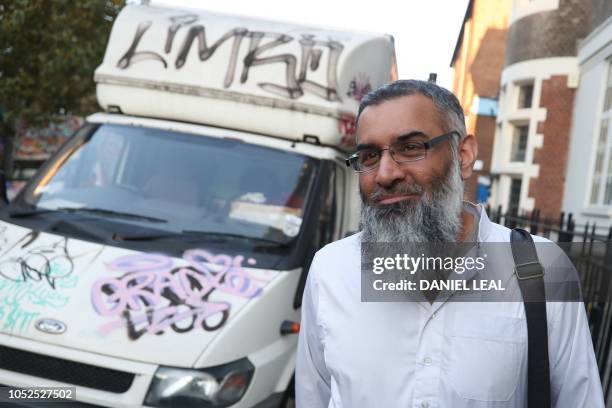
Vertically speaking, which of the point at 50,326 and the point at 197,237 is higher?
the point at 197,237

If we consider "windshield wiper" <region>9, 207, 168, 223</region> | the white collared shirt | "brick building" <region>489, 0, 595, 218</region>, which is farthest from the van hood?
"brick building" <region>489, 0, 595, 218</region>

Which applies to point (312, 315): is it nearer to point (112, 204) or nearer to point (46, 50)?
point (112, 204)

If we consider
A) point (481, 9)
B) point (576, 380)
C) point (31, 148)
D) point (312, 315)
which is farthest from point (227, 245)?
point (481, 9)

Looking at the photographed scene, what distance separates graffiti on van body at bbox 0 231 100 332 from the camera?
311 cm

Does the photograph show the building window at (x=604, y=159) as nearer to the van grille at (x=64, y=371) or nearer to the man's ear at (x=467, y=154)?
the man's ear at (x=467, y=154)

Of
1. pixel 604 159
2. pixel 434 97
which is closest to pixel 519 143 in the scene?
pixel 604 159

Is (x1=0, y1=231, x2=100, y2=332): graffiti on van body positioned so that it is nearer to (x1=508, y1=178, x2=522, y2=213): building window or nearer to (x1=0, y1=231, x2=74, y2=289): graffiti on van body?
(x1=0, y1=231, x2=74, y2=289): graffiti on van body

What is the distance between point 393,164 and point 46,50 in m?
11.8

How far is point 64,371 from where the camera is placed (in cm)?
297

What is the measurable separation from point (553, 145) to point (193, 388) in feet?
58.4

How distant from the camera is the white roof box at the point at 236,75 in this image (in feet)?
15.5

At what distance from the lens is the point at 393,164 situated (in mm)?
1877

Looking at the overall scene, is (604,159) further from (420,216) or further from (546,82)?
(420,216)

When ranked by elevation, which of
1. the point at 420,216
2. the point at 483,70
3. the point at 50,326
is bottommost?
the point at 50,326
